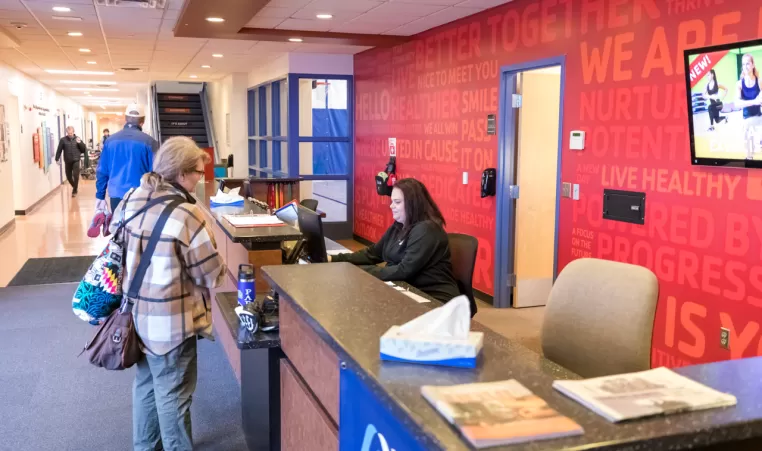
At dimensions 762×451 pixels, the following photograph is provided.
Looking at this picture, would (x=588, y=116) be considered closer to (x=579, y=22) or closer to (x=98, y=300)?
(x=579, y=22)

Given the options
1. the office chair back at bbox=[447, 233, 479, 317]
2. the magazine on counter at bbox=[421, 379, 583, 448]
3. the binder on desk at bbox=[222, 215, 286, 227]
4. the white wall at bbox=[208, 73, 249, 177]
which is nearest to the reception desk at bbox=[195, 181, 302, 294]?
the binder on desk at bbox=[222, 215, 286, 227]

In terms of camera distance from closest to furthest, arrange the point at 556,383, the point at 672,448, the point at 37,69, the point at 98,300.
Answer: the point at 672,448 < the point at 556,383 < the point at 98,300 < the point at 37,69

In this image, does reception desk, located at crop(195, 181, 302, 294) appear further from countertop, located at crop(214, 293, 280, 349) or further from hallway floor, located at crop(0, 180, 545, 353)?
hallway floor, located at crop(0, 180, 545, 353)

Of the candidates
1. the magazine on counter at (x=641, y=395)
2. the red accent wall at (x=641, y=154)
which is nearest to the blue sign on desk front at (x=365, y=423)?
the magazine on counter at (x=641, y=395)

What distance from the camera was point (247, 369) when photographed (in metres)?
3.04

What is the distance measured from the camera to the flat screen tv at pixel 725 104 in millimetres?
3383

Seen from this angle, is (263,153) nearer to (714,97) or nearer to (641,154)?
(641,154)

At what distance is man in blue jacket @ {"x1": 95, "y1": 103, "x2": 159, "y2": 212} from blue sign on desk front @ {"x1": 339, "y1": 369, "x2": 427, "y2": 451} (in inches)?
193

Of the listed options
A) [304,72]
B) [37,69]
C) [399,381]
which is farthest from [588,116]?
[37,69]

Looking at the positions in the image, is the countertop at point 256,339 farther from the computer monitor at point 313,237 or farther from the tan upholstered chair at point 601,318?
the tan upholstered chair at point 601,318

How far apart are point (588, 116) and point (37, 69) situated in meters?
10.9

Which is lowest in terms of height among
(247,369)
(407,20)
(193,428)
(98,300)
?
(193,428)

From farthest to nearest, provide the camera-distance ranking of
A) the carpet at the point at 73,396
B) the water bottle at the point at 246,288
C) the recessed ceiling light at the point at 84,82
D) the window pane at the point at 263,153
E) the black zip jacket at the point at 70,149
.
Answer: the recessed ceiling light at the point at 84,82, the black zip jacket at the point at 70,149, the window pane at the point at 263,153, the carpet at the point at 73,396, the water bottle at the point at 246,288

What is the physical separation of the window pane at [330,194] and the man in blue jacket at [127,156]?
4081 mm
